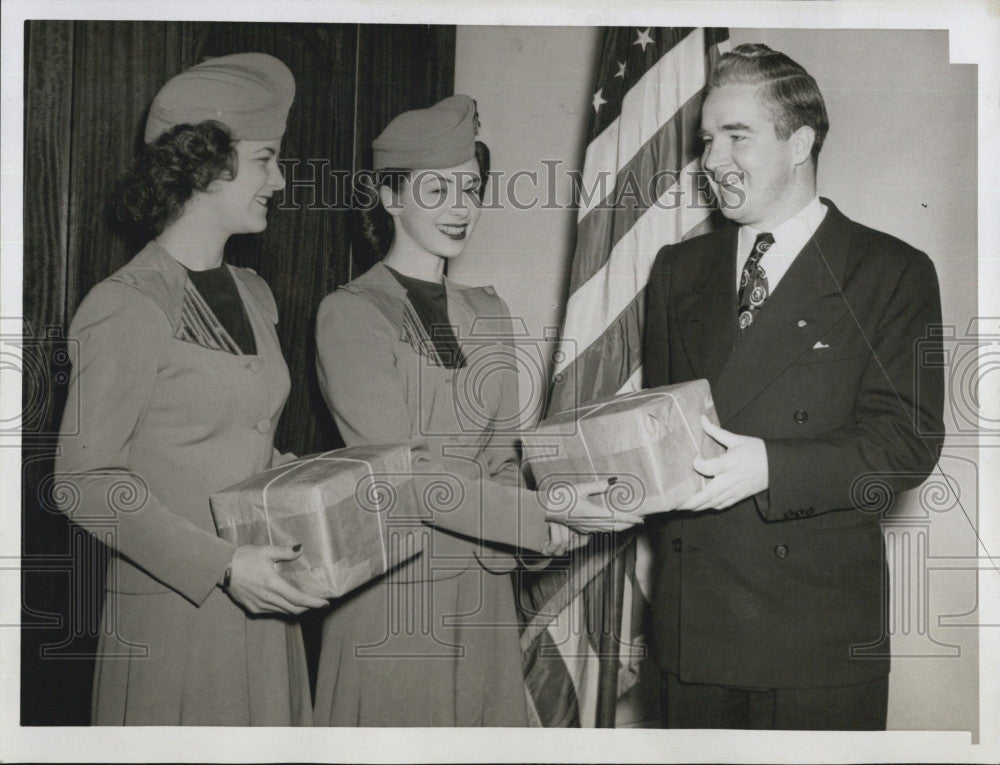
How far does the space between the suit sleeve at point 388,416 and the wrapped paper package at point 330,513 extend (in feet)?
0.18

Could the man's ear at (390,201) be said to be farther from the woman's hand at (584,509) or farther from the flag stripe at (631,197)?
the woman's hand at (584,509)

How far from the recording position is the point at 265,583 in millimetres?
2289

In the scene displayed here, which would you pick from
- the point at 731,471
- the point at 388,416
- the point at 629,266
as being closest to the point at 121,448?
the point at 388,416

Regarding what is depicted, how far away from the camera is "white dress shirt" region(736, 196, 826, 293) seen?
242 cm

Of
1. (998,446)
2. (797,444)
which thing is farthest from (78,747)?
(998,446)

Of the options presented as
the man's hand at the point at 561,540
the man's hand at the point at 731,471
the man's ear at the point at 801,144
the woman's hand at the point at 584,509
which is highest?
the man's ear at the point at 801,144

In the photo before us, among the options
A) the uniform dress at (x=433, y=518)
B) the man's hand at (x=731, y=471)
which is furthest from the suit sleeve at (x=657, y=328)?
the uniform dress at (x=433, y=518)

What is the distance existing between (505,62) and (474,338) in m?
0.73

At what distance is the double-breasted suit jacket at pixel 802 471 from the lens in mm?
2354

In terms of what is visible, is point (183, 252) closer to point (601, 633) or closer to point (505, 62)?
point (505, 62)

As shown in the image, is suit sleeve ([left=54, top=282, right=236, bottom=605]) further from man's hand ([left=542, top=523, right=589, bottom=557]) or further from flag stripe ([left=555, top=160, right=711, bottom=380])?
flag stripe ([left=555, top=160, right=711, bottom=380])

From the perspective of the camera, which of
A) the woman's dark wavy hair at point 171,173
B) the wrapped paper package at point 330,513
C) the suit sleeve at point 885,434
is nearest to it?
the wrapped paper package at point 330,513

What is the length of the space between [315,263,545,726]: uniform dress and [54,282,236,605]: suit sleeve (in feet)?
1.27

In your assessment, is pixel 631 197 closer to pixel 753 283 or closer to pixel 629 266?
pixel 629 266
